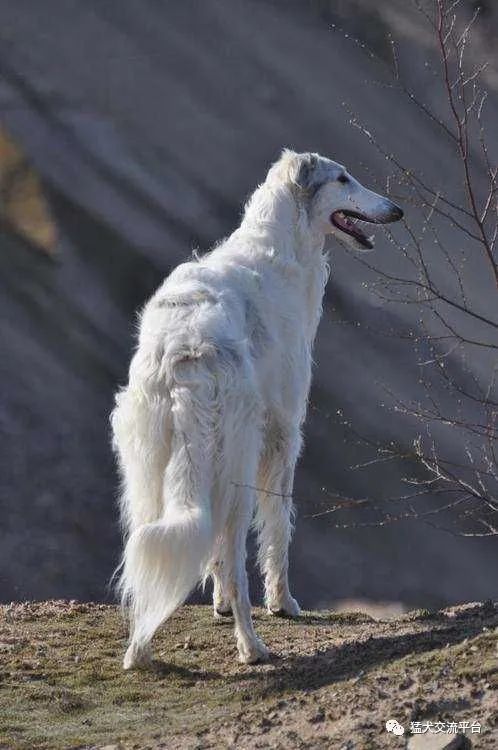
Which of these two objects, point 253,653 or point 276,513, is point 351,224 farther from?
point 253,653

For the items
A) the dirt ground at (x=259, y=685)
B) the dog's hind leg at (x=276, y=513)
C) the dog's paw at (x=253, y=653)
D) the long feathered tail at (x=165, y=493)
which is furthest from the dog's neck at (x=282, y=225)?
the dog's paw at (x=253, y=653)

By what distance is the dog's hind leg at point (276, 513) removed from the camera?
581 centimetres

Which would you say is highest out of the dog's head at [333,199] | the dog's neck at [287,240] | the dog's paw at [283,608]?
the dog's head at [333,199]

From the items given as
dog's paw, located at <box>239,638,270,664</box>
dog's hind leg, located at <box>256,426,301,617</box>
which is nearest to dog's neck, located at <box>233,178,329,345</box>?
dog's hind leg, located at <box>256,426,301,617</box>

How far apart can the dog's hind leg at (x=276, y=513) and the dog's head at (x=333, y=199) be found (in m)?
1.00

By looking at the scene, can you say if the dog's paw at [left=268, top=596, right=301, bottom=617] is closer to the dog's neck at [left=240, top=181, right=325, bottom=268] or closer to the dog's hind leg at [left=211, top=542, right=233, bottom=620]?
the dog's hind leg at [left=211, top=542, right=233, bottom=620]

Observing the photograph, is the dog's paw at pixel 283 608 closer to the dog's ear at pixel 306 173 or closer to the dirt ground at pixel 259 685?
the dirt ground at pixel 259 685

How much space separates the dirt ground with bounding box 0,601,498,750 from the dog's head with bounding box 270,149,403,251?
1767mm

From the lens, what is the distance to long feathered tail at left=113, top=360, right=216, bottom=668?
4398 millimetres

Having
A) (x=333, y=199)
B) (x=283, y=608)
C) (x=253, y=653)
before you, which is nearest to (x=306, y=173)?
(x=333, y=199)

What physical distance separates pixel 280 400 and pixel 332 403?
7.76 ft

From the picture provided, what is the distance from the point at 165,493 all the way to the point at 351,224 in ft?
6.85

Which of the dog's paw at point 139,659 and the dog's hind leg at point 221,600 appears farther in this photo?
the dog's hind leg at point 221,600

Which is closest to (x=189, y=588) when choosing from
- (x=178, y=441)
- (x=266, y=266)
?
(x=178, y=441)
